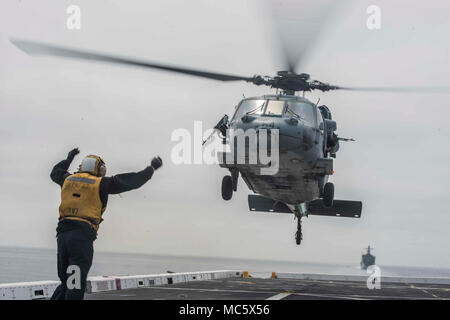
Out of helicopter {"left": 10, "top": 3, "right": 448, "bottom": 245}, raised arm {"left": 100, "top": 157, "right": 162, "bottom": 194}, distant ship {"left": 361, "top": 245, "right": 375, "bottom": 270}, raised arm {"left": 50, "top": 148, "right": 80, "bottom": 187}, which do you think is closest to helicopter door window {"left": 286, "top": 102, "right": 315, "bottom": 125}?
helicopter {"left": 10, "top": 3, "right": 448, "bottom": 245}

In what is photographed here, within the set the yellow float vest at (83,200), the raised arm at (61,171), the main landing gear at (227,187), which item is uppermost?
the main landing gear at (227,187)

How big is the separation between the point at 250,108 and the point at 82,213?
970cm

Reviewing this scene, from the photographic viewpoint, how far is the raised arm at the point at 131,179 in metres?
6.96

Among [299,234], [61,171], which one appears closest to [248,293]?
[61,171]

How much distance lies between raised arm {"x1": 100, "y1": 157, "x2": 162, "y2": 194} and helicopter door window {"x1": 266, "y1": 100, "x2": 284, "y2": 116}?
8.94 metres

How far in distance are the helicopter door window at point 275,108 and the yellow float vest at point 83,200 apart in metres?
9.02

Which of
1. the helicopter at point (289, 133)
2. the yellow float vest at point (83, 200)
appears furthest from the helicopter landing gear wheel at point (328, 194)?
the yellow float vest at point (83, 200)

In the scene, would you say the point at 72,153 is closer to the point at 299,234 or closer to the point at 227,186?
the point at 227,186

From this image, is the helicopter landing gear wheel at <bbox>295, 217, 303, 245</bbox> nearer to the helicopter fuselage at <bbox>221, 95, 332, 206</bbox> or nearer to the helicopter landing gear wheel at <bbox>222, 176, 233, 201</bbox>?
the helicopter fuselage at <bbox>221, 95, 332, 206</bbox>

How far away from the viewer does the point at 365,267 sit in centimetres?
14500

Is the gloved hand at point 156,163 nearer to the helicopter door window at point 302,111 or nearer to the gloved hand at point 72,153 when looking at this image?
the gloved hand at point 72,153

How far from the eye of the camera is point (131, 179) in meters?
6.97
